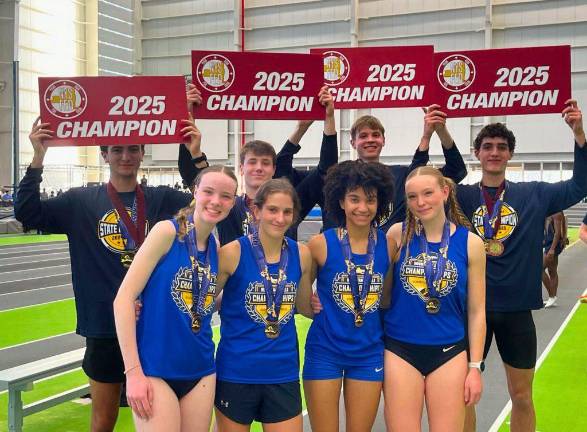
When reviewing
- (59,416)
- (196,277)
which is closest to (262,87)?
(196,277)

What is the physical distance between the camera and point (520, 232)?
3.89m

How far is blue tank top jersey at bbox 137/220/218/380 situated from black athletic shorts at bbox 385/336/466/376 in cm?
101

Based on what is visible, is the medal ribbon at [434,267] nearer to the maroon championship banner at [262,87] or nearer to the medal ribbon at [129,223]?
the maroon championship banner at [262,87]

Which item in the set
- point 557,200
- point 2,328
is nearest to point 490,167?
point 557,200

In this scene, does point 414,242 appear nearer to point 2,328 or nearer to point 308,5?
point 2,328

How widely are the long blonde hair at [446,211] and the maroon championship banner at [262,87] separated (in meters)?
1.14

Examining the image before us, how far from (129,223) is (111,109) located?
0.73m

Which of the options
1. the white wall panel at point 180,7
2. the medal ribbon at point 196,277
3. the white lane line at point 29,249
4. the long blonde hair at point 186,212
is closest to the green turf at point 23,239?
the white lane line at point 29,249

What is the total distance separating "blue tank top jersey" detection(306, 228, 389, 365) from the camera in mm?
3170

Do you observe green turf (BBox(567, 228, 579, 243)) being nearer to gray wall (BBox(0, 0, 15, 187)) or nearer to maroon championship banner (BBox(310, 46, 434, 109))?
maroon championship banner (BBox(310, 46, 434, 109))

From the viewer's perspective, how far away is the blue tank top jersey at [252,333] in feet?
9.95

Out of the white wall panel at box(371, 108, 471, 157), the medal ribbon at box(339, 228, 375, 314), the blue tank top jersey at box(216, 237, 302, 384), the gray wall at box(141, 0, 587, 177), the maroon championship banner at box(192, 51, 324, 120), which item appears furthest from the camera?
the white wall panel at box(371, 108, 471, 157)

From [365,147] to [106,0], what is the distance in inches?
1723

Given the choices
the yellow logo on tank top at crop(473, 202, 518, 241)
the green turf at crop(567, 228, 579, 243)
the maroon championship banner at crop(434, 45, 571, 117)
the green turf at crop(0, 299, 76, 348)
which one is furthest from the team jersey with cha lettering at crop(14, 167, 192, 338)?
the green turf at crop(567, 228, 579, 243)
